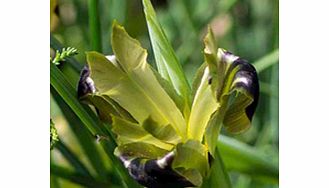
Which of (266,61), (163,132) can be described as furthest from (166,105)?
(266,61)

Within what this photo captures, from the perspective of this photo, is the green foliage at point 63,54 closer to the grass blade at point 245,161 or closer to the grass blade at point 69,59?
the grass blade at point 69,59

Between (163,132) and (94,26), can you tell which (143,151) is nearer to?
(163,132)

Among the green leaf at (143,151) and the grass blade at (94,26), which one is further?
the grass blade at (94,26)

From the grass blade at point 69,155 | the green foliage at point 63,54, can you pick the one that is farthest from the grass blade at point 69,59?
the grass blade at point 69,155

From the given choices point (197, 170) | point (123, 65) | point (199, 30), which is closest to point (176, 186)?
point (197, 170)

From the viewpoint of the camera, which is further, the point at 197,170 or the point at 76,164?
the point at 76,164
